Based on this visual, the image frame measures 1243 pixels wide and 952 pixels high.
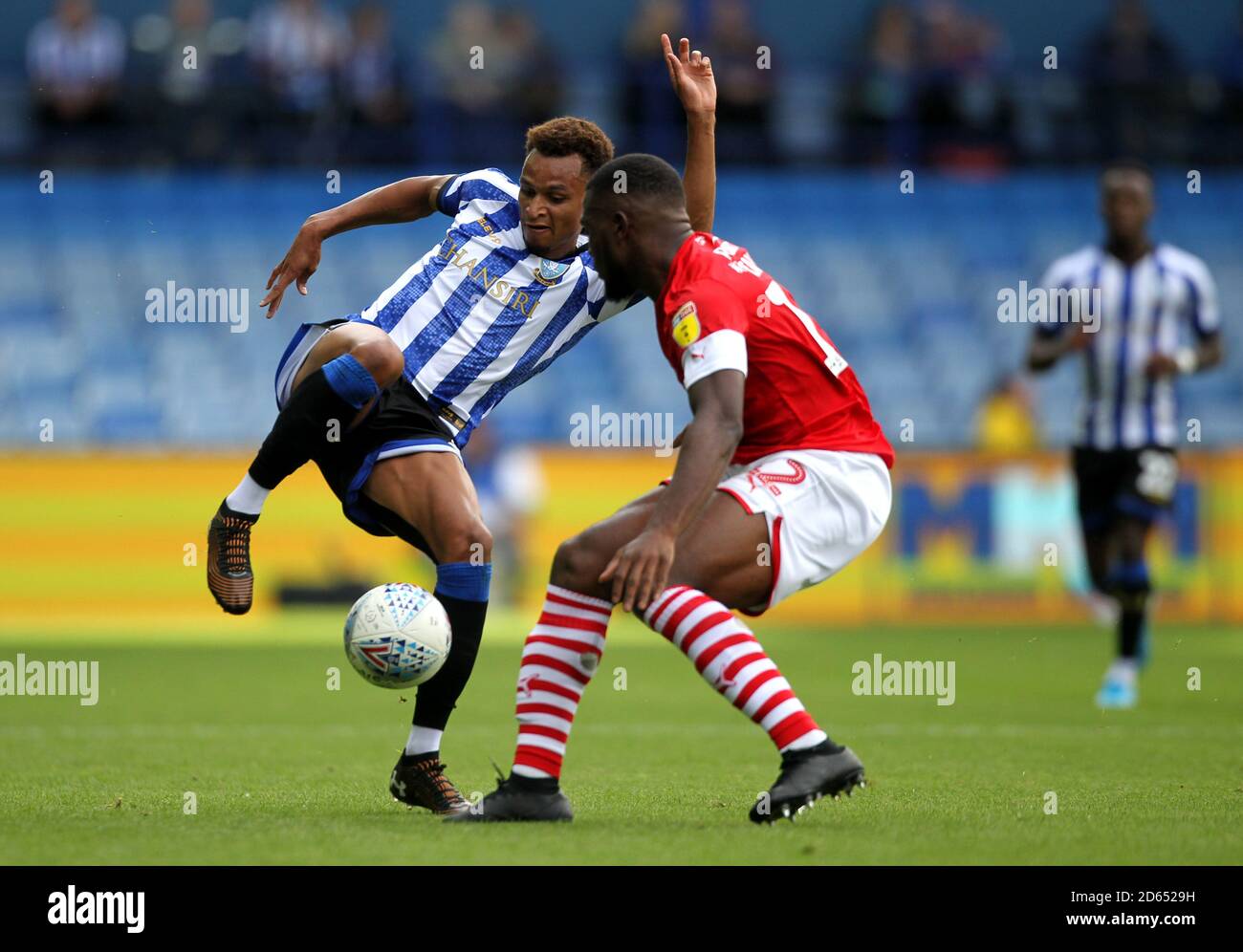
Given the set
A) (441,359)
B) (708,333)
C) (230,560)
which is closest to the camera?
(708,333)

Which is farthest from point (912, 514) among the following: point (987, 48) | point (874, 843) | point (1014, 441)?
point (874, 843)

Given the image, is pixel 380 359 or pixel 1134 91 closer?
pixel 380 359

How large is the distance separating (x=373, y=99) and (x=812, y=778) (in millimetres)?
15785

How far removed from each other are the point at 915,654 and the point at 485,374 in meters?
6.85

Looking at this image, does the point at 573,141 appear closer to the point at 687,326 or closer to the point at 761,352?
the point at 761,352

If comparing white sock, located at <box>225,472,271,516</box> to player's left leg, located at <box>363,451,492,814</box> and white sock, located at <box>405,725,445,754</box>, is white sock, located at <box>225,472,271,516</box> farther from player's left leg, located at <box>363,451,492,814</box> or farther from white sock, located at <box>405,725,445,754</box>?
white sock, located at <box>405,725,445,754</box>

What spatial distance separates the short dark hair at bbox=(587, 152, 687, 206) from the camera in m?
5.20

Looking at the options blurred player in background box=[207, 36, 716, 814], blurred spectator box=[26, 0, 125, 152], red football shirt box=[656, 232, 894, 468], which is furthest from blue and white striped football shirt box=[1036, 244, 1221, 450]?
blurred spectator box=[26, 0, 125, 152]

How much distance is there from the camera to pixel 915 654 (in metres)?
12.4

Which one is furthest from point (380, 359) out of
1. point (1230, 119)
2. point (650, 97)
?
point (1230, 119)

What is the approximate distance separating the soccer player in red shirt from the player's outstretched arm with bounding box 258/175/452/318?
4.43ft

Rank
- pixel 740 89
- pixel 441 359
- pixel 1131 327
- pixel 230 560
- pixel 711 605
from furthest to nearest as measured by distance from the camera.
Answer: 1. pixel 740 89
2. pixel 1131 327
3. pixel 441 359
4. pixel 230 560
5. pixel 711 605

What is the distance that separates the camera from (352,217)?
6.45 meters

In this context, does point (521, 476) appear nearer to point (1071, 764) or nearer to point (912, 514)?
point (912, 514)
